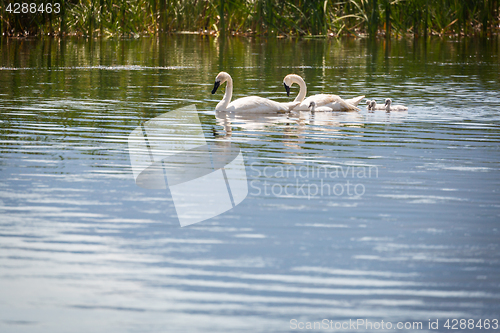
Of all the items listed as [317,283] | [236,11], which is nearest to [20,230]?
[317,283]

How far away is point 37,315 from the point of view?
4109 mm

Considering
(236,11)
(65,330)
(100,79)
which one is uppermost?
(236,11)

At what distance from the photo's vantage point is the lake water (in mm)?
4172

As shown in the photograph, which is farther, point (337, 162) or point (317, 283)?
point (337, 162)

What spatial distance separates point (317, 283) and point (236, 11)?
2946 centimetres

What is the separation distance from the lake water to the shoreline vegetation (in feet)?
62.3

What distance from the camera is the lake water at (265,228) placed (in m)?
4.17

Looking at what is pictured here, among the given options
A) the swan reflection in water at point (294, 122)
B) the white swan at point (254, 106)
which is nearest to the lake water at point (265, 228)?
the swan reflection in water at point (294, 122)

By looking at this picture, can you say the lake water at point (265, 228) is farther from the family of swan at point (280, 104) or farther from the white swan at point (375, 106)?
the family of swan at point (280, 104)

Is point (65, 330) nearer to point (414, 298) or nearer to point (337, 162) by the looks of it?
point (414, 298)

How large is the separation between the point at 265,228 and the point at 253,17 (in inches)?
1073

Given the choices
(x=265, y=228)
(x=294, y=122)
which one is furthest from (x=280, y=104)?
(x=265, y=228)

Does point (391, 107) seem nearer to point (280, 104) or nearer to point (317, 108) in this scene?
point (317, 108)

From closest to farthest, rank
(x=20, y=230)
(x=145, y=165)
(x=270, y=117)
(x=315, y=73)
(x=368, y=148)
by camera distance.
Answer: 1. (x=20, y=230)
2. (x=145, y=165)
3. (x=368, y=148)
4. (x=270, y=117)
5. (x=315, y=73)
